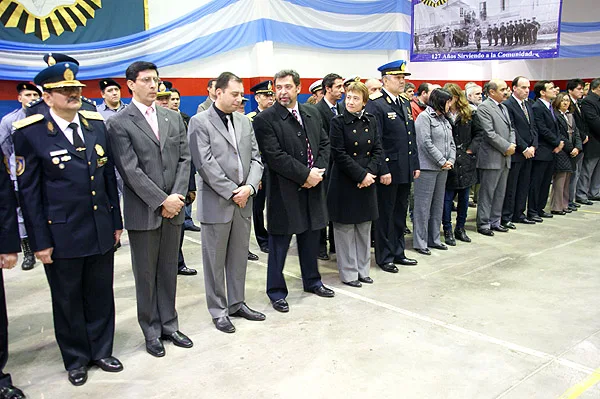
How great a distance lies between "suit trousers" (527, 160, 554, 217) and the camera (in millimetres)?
6883

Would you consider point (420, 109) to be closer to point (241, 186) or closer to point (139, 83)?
point (241, 186)

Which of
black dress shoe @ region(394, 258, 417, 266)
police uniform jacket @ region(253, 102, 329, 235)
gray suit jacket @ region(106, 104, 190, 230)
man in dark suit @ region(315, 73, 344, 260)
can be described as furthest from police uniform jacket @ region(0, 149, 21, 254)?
black dress shoe @ region(394, 258, 417, 266)

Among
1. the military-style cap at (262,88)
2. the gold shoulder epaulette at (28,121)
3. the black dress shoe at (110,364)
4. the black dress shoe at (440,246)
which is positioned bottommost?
the black dress shoe at (440,246)

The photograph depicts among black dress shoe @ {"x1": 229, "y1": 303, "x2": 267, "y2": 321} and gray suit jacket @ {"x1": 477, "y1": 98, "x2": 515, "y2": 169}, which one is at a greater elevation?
gray suit jacket @ {"x1": 477, "y1": 98, "x2": 515, "y2": 169}

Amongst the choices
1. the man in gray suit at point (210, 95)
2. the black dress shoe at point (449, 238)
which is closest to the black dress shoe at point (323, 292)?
the black dress shoe at point (449, 238)

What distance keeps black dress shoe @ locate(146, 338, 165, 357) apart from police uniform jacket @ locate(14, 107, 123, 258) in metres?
0.73

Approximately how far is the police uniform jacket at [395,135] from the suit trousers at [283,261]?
1.13m

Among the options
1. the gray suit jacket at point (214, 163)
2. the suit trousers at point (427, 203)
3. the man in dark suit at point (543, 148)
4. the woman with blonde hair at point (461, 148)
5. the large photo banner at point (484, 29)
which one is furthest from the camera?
the large photo banner at point (484, 29)

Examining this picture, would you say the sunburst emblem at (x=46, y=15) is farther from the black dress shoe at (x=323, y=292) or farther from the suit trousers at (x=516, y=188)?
the suit trousers at (x=516, y=188)

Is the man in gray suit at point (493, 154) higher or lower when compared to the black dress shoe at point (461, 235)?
higher

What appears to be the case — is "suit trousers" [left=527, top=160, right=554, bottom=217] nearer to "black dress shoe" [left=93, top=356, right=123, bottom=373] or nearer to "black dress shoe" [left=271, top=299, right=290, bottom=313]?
"black dress shoe" [left=271, top=299, right=290, bottom=313]

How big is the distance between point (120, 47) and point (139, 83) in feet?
15.5

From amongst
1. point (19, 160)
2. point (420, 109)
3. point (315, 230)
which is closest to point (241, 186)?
point (315, 230)

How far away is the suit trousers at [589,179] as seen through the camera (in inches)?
309
